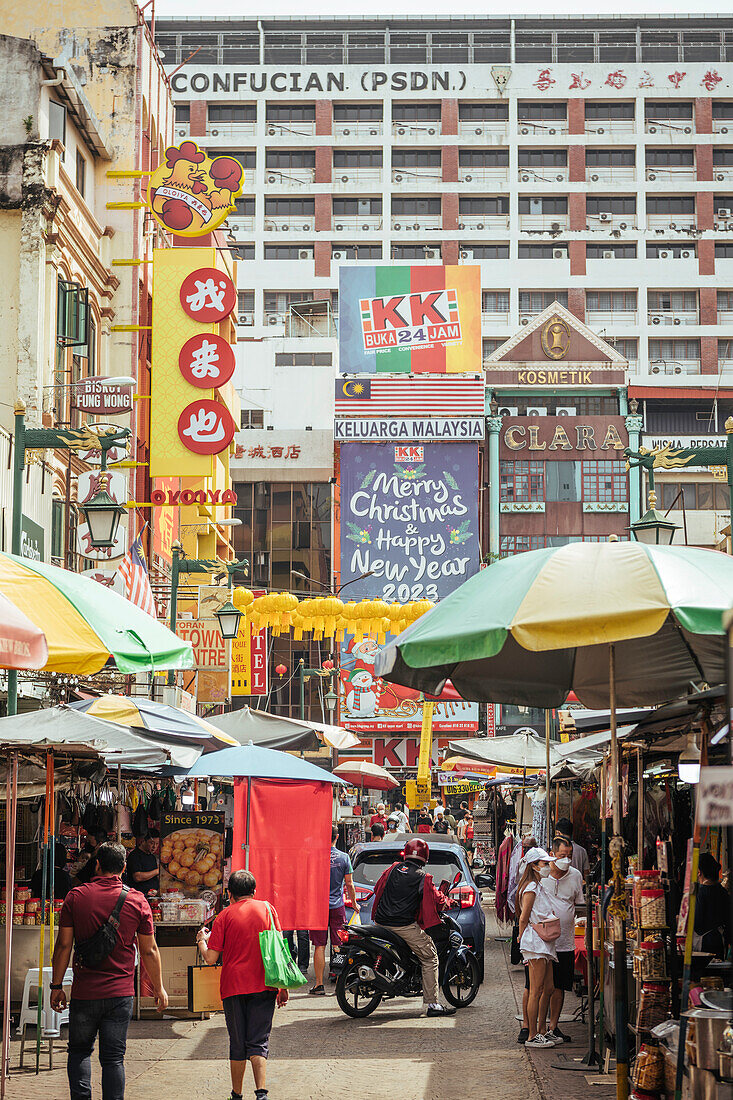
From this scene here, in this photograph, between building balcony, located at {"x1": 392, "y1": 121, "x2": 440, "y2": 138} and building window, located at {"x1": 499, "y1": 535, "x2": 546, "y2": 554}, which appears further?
building balcony, located at {"x1": 392, "y1": 121, "x2": 440, "y2": 138}

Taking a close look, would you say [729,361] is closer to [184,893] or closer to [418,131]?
[418,131]

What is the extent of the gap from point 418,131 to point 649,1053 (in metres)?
77.3

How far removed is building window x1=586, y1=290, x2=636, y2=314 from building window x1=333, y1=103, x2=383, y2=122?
54.1 feet

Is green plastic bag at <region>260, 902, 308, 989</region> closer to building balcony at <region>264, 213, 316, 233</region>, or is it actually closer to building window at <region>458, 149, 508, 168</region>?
building balcony at <region>264, 213, 316, 233</region>

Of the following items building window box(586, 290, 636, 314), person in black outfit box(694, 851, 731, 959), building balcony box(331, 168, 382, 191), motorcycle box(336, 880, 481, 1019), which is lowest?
motorcycle box(336, 880, 481, 1019)

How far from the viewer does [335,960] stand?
48.0ft

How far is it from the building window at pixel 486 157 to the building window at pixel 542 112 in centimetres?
232

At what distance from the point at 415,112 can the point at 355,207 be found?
6.61 metres

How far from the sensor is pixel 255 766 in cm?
1467

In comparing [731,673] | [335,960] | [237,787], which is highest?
[731,673]

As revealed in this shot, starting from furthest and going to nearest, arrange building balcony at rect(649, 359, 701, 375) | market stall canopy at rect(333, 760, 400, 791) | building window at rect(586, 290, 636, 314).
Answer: building window at rect(586, 290, 636, 314) < building balcony at rect(649, 359, 701, 375) < market stall canopy at rect(333, 760, 400, 791)

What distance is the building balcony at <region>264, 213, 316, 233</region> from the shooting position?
80875 millimetres

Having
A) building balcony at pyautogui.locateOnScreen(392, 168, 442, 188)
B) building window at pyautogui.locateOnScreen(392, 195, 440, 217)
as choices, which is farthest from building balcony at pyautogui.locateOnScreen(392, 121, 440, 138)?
building window at pyautogui.locateOnScreen(392, 195, 440, 217)

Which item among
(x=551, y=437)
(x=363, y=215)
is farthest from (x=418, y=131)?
(x=551, y=437)
